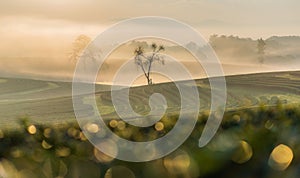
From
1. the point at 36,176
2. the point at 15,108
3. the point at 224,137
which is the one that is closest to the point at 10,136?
the point at 36,176

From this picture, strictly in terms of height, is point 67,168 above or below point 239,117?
below

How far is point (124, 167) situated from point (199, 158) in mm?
83

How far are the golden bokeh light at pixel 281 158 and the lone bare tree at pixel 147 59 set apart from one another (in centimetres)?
198

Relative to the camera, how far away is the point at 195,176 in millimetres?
481

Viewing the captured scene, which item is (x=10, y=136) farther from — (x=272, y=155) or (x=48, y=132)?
(x=272, y=155)

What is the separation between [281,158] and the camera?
0.50 metres

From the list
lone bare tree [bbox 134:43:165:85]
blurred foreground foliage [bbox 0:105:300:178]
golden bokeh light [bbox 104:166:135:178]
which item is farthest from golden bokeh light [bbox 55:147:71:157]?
lone bare tree [bbox 134:43:165:85]

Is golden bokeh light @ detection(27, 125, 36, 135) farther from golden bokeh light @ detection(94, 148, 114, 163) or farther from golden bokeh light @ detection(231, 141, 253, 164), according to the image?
golden bokeh light @ detection(231, 141, 253, 164)

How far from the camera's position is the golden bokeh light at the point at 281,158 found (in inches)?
19.4

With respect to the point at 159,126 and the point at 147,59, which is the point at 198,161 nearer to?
the point at 159,126

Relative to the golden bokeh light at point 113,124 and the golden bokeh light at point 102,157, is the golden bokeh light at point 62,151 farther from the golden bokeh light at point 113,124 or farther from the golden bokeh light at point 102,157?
the golden bokeh light at point 113,124

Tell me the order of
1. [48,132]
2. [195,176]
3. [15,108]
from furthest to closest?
1. [15,108]
2. [48,132]
3. [195,176]

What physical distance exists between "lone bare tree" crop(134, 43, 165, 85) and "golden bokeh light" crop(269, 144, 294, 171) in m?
1.98

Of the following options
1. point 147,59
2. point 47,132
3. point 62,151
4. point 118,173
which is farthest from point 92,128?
point 147,59
